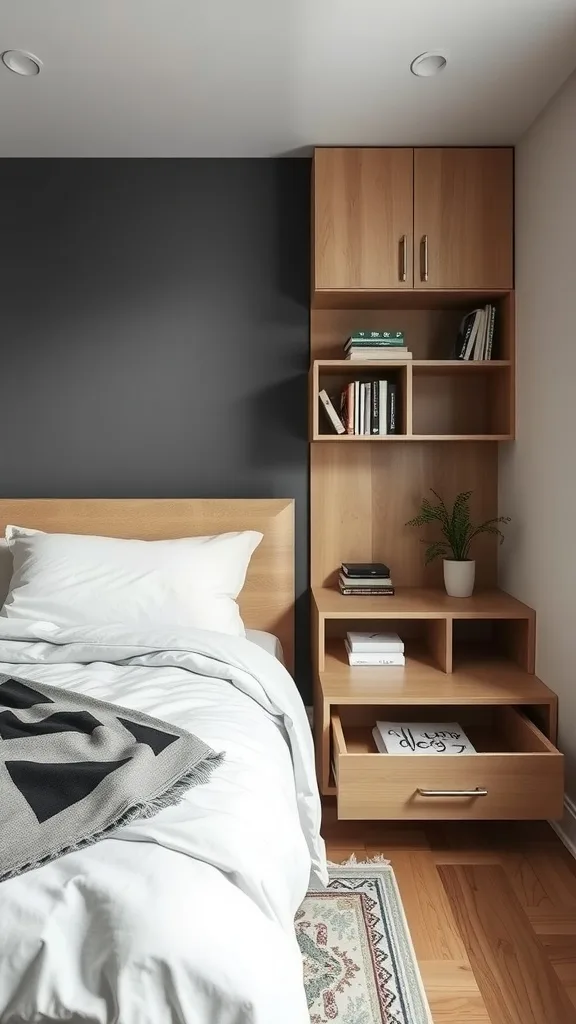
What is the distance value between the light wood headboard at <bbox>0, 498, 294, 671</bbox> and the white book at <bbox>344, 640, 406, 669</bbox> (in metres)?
0.44

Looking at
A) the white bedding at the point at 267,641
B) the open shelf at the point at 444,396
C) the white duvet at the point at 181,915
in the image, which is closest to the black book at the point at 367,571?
the white bedding at the point at 267,641

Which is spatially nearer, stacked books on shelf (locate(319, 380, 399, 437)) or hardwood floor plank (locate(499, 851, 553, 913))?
hardwood floor plank (locate(499, 851, 553, 913))

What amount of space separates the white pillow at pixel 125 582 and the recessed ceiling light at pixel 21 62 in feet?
4.64

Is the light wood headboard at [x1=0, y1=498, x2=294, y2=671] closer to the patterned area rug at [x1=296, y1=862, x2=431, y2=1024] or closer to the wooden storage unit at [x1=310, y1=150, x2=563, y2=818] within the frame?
the wooden storage unit at [x1=310, y1=150, x2=563, y2=818]

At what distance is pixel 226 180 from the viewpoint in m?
2.82

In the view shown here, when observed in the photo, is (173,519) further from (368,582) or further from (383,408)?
(383,408)

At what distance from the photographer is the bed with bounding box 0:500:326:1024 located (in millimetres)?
886

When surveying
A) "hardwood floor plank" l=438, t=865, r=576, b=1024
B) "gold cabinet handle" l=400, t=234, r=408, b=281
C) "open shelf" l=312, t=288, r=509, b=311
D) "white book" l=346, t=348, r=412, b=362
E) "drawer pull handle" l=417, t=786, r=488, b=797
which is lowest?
"hardwood floor plank" l=438, t=865, r=576, b=1024

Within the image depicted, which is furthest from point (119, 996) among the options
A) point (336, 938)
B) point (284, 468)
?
point (284, 468)

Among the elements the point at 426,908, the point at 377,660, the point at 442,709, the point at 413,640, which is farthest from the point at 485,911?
the point at 413,640

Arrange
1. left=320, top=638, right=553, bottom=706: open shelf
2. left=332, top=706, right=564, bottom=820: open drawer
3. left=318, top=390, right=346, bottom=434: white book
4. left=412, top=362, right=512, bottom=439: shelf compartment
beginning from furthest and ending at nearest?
left=412, top=362, right=512, bottom=439: shelf compartment
left=318, top=390, right=346, bottom=434: white book
left=320, top=638, right=553, bottom=706: open shelf
left=332, top=706, right=564, bottom=820: open drawer

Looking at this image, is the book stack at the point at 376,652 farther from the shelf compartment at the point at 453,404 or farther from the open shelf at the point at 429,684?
the shelf compartment at the point at 453,404

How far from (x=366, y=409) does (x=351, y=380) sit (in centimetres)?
23

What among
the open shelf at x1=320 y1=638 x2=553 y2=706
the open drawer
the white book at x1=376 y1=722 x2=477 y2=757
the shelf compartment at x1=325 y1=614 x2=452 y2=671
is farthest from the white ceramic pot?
the open drawer
